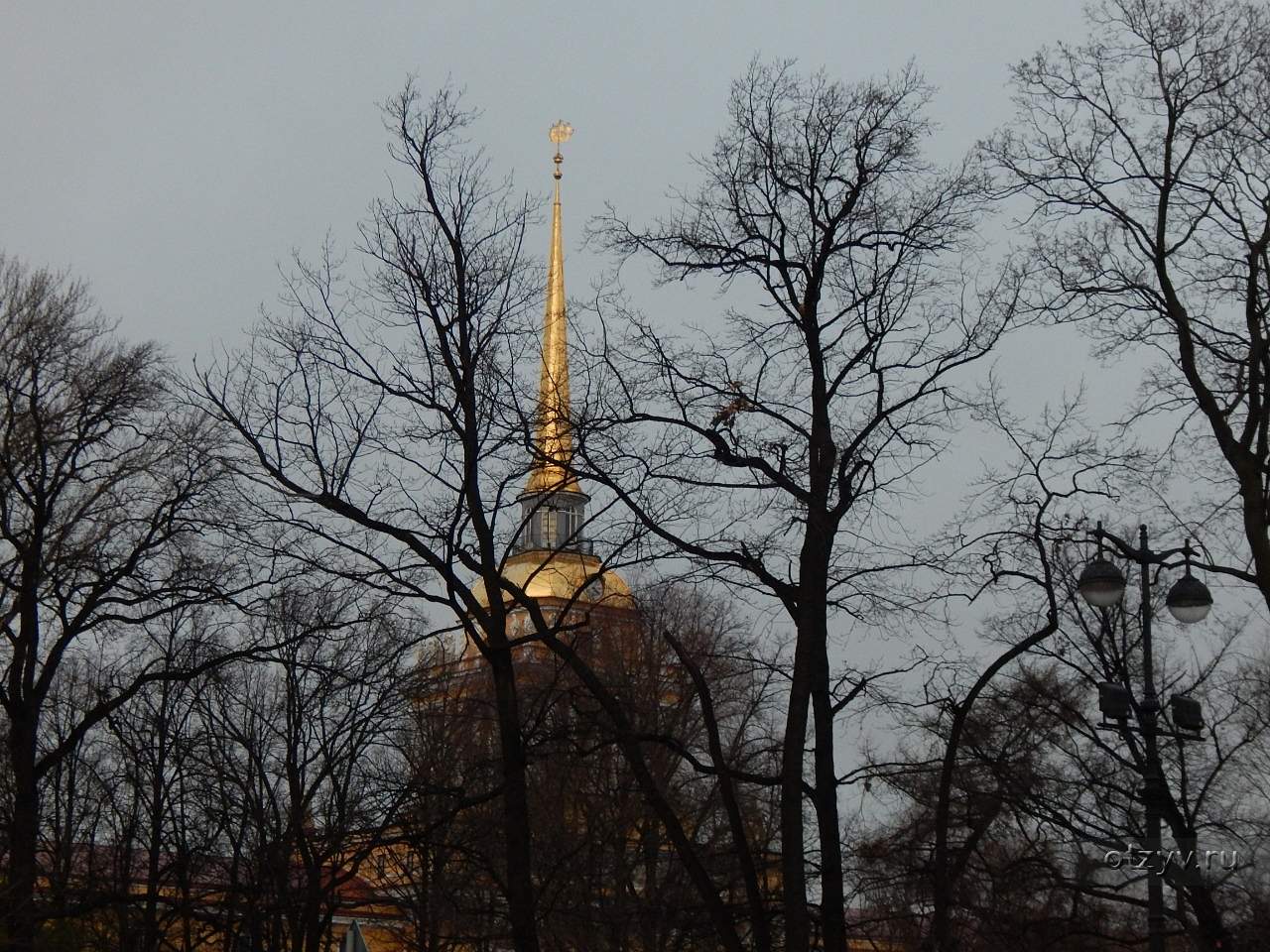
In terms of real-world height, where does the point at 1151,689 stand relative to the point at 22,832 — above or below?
above

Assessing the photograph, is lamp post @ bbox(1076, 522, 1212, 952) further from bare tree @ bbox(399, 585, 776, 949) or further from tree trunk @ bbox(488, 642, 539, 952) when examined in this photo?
bare tree @ bbox(399, 585, 776, 949)

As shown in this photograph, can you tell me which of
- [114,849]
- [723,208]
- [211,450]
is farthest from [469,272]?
[114,849]

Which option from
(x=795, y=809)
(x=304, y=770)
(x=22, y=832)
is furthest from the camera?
(x=304, y=770)

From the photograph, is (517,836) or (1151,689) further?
(517,836)

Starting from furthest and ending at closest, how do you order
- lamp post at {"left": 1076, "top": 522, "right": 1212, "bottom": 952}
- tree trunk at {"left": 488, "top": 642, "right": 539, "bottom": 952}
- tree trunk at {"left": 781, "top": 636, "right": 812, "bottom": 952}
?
tree trunk at {"left": 488, "top": 642, "right": 539, "bottom": 952}, tree trunk at {"left": 781, "top": 636, "right": 812, "bottom": 952}, lamp post at {"left": 1076, "top": 522, "right": 1212, "bottom": 952}

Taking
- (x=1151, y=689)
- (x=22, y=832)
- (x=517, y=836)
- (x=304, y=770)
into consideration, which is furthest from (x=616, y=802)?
(x=1151, y=689)

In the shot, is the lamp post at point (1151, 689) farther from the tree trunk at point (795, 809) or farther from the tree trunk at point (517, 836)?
the tree trunk at point (517, 836)

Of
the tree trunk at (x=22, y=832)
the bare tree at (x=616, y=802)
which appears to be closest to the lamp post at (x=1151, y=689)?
the bare tree at (x=616, y=802)

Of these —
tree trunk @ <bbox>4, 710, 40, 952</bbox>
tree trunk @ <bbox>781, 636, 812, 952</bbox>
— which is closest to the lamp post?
tree trunk @ <bbox>781, 636, 812, 952</bbox>

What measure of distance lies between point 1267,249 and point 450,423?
8.78 meters

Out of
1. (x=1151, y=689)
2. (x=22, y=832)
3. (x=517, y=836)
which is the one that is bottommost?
(x=517, y=836)

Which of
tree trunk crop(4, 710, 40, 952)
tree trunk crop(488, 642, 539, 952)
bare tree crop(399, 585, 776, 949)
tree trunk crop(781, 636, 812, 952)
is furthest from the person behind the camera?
bare tree crop(399, 585, 776, 949)

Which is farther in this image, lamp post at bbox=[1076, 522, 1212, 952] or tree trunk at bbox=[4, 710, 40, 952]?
tree trunk at bbox=[4, 710, 40, 952]

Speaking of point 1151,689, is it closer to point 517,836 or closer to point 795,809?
point 795,809
